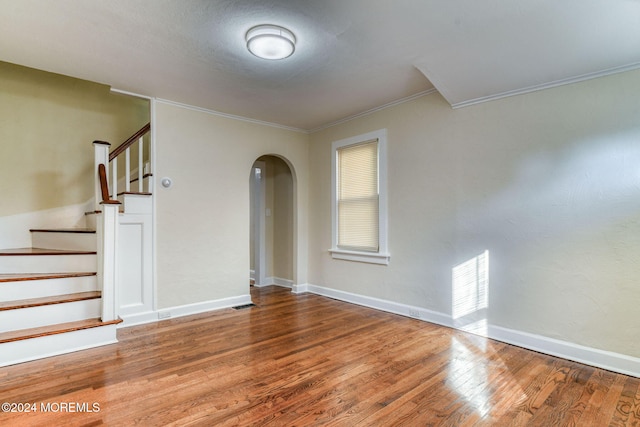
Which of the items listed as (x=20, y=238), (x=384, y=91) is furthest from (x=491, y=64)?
(x=20, y=238)

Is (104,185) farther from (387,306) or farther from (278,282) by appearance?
(387,306)

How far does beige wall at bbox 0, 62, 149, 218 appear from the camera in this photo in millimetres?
3648

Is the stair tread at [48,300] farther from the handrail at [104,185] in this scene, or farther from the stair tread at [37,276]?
the handrail at [104,185]

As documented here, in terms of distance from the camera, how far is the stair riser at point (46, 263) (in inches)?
118

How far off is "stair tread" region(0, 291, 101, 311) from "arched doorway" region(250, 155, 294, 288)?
8.88 ft

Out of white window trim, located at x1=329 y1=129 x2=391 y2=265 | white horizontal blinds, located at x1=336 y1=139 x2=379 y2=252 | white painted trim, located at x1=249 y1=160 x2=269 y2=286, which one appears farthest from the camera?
white painted trim, located at x1=249 y1=160 x2=269 y2=286

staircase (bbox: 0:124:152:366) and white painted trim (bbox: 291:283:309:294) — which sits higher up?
staircase (bbox: 0:124:152:366)

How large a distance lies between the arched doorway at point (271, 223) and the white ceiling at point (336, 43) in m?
2.16

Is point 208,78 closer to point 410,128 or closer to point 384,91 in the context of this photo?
point 384,91

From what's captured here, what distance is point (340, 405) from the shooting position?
6.41 ft

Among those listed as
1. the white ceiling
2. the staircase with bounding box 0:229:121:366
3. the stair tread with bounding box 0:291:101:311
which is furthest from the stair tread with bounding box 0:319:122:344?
the white ceiling

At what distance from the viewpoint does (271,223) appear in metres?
5.62

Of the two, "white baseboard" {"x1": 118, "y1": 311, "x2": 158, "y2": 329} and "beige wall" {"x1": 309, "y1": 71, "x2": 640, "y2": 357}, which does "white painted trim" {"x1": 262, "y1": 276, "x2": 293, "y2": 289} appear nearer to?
"beige wall" {"x1": 309, "y1": 71, "x2": 640, "y2": 357}

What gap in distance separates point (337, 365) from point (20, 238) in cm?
396
